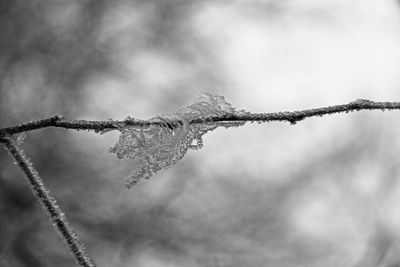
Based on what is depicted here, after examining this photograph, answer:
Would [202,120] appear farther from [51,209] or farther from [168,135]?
[51,209]

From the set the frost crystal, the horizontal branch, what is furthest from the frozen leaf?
the frost crystal

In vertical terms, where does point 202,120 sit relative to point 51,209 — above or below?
above

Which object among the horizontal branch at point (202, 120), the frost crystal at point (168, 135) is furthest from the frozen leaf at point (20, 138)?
the frost crystal at point (168, 135)

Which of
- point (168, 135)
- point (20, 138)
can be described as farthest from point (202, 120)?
point (20, 138)

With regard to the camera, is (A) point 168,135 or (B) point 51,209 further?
(A) point 168,135

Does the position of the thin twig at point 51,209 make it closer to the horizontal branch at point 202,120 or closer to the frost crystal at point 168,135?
the horizontal branch at point 202,120
